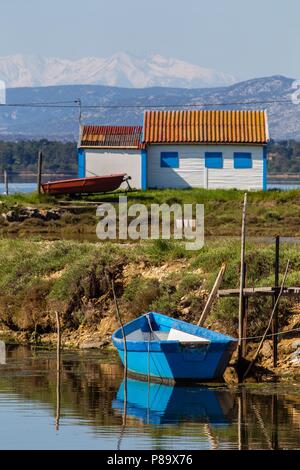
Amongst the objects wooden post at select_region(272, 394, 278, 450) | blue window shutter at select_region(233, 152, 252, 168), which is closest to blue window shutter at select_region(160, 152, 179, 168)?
blue window shutter at select_region(233, 152, 252, 168)

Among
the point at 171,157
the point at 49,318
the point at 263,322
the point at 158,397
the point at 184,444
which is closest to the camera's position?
the point at 184,444

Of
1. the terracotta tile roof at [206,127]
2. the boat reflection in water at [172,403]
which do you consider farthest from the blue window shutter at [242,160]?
the boat reflection in water at [172,403]

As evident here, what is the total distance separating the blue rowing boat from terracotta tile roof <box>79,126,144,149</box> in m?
33.4

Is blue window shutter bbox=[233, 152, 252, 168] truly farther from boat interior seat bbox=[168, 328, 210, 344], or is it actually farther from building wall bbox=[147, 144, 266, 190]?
boat interior seat bbox=[168, 328, 210, 344]

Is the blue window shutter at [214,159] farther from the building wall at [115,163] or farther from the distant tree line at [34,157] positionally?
the distant tree line at [34,157]

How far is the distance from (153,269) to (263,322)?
18.1 feet

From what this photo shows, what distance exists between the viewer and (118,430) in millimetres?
21812

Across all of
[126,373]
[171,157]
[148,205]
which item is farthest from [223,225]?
[126,373]

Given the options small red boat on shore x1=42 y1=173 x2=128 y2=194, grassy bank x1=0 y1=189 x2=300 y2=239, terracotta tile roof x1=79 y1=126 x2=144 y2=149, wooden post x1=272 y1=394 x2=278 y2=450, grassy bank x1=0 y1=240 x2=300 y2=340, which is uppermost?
terracotta tile roof x1=79 y1=126 x2=144 y2=149

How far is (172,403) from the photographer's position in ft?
80.0

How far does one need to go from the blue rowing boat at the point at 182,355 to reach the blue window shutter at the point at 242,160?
3274cm

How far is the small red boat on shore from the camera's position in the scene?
5644cm
